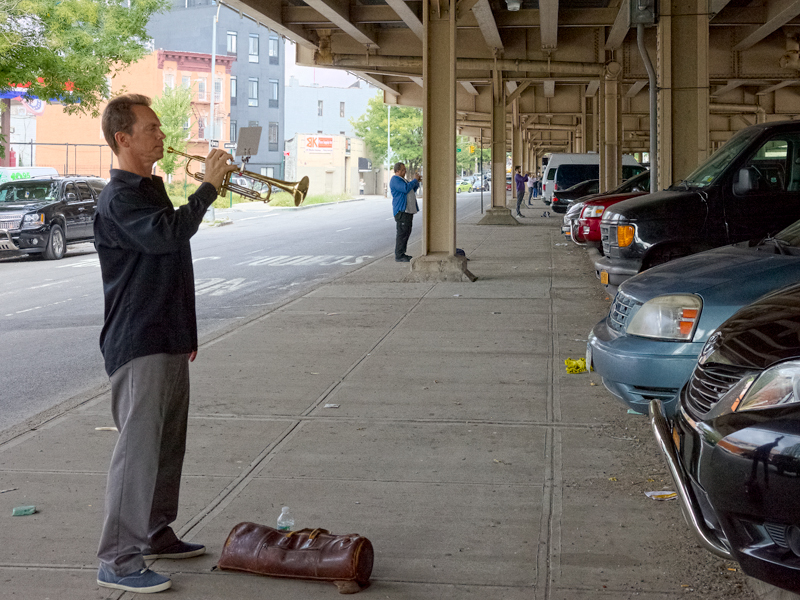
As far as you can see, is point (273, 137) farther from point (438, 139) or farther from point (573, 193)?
point (438, 139)

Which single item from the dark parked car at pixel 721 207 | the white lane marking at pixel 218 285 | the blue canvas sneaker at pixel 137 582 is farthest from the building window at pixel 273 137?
the blue canvas sneaker at pixel 137 582

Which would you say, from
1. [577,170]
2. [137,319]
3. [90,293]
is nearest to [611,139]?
[577,170]

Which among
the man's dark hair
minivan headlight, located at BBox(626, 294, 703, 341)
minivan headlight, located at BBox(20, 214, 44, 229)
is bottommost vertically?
minivan headlight, located at BBox(626, 294, 703, 341)

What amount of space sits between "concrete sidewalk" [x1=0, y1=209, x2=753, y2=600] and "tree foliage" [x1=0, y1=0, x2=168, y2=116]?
15492 mm

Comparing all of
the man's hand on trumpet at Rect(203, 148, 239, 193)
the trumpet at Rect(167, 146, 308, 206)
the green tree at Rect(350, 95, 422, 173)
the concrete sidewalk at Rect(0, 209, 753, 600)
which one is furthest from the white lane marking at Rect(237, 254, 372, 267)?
the green tree at Rect(350, 95, 422, 173)

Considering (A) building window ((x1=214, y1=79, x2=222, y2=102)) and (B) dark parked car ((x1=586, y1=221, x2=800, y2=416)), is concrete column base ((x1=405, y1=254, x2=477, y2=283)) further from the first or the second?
(A) building window ((x1=214, y1=79, x2=222, y2=102))

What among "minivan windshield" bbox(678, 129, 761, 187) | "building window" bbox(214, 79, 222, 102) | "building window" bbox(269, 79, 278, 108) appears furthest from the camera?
"building window" bbox(269, 79, 278, 108)

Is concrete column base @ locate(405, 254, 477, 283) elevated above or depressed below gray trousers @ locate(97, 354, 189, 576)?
above

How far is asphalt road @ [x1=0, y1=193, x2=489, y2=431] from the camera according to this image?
8445 mm

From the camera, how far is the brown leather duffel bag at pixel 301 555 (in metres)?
3.80

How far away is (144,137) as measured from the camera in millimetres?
3893

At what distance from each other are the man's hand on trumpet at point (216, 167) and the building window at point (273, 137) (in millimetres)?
69477

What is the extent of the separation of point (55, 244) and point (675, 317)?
17942mm

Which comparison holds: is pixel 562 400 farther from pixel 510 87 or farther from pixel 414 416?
pixel 510 87
